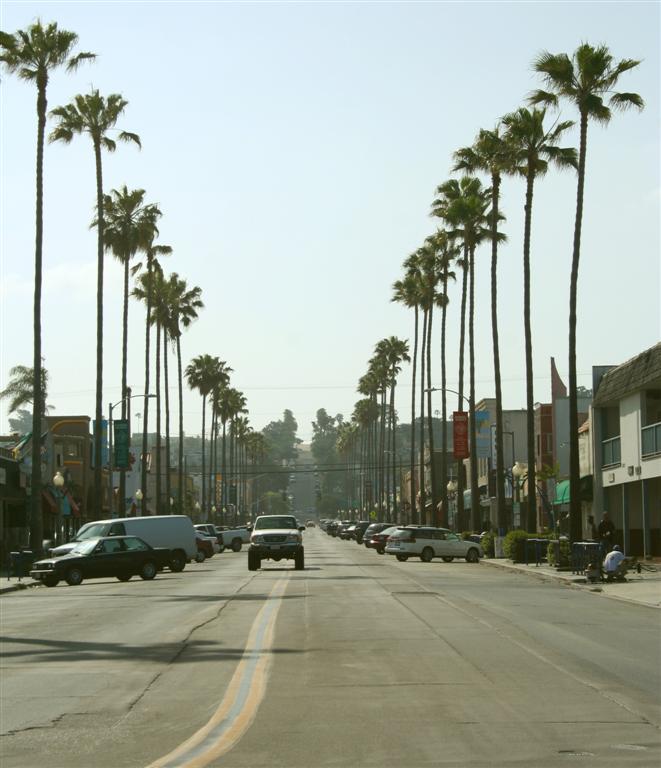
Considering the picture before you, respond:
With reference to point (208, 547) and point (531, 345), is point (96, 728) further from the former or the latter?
point (208, 547)

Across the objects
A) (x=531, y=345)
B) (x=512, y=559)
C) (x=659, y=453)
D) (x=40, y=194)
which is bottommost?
(x=512, y=559)

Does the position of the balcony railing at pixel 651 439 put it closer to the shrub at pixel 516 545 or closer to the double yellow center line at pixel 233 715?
the shrub at pixel 516 545

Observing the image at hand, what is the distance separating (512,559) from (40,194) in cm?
2295

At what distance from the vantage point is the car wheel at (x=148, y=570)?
3844 centimetres

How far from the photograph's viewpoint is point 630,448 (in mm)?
46375

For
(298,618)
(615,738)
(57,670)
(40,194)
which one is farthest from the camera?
(40,194)

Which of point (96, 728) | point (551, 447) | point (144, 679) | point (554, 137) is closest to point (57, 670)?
point (144, 679)

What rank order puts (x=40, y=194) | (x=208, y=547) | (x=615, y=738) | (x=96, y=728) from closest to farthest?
(x=615, y=738)
(x=96, y=728)
(x=40, y=194)
(x=208, y=547)

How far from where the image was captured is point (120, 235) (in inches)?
2510

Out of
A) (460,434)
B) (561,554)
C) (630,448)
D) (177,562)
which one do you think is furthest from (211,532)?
(561,554)

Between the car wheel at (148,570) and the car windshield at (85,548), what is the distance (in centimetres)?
174

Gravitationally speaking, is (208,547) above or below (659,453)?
below

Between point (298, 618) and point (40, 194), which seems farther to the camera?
point (40, 194)

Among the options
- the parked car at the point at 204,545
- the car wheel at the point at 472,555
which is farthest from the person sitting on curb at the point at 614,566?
the parked car at the point at 204,545
